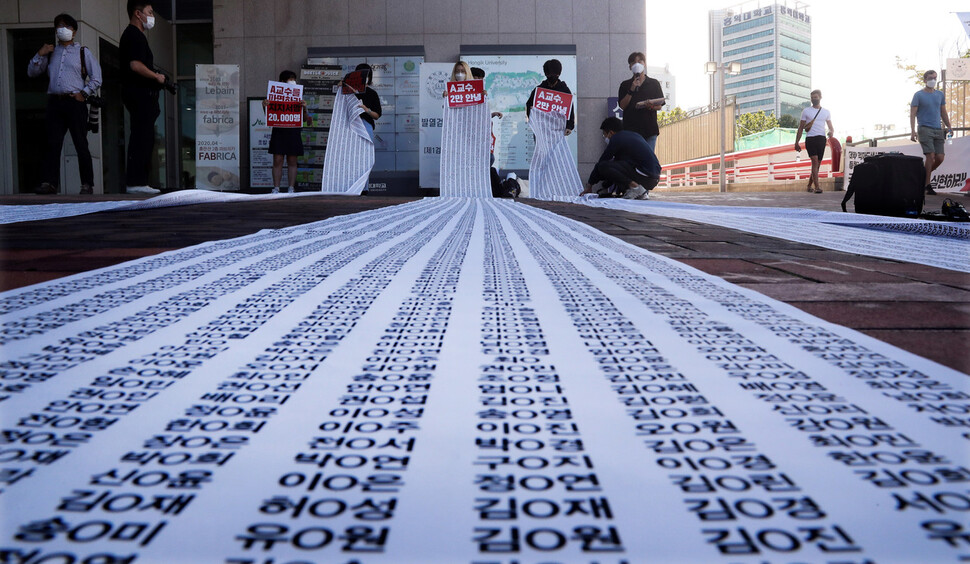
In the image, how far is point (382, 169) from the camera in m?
9.51

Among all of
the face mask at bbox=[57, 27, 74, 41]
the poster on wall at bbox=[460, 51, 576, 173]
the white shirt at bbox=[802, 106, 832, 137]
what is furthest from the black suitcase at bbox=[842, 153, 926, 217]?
the face mask at bbox=[57, 27, 74, 41]

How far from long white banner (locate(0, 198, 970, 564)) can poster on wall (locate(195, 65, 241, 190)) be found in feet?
30.8

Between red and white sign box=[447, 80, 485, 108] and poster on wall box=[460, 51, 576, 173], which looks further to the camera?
poster on wall box=[460, 51, 576, 173]

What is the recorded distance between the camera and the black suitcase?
12.1ft

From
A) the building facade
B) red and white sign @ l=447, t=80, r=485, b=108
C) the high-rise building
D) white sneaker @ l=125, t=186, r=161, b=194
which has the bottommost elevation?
white sneaker @ l=125, t=186, r=161, b=194

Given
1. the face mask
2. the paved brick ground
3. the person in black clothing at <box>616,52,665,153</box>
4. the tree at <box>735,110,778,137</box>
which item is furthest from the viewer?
the tree at <box>735,110,778,137</box>

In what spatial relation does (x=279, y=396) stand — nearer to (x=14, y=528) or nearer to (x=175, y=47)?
(x=14, y=528)

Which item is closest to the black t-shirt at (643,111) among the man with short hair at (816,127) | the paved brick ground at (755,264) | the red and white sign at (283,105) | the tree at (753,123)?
the red and white sign at (283,105)

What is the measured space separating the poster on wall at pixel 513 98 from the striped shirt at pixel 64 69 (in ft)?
16.7

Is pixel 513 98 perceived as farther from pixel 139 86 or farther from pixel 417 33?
pixel 139 86

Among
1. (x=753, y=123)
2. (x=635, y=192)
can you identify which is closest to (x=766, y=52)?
(x=753, y=123)

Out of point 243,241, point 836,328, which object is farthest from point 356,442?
point 243,241

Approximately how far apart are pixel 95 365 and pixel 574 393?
40 centimetres

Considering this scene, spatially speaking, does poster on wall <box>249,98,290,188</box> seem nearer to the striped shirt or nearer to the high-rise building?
the striped shirt
